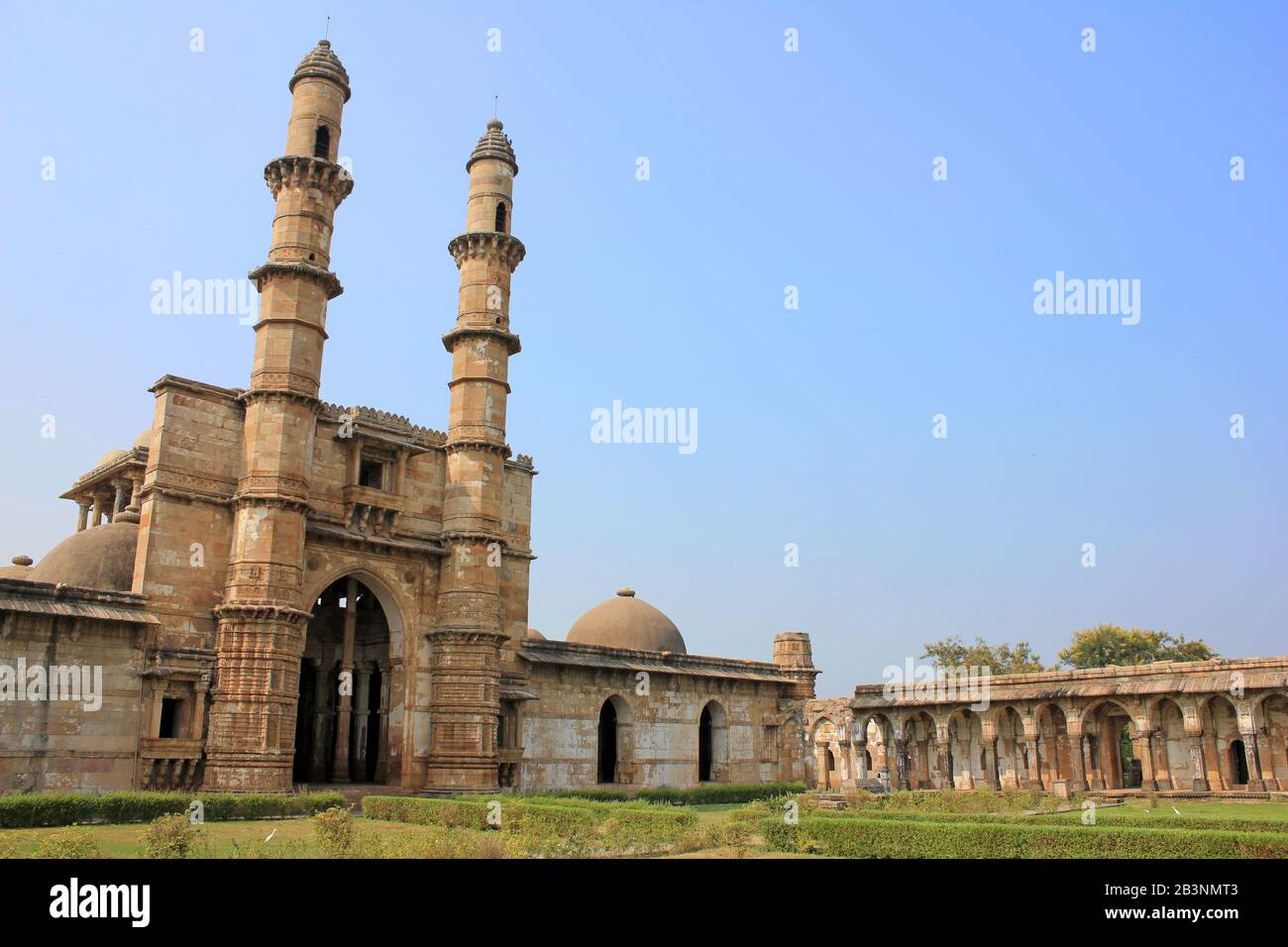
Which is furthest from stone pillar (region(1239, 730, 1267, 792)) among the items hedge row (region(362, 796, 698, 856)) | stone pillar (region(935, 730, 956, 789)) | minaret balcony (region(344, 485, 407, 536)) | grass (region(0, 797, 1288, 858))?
minaret balcony (region(344, 485, 407, 536))

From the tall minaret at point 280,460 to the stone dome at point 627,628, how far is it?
16.5 m

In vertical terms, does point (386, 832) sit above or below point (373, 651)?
below

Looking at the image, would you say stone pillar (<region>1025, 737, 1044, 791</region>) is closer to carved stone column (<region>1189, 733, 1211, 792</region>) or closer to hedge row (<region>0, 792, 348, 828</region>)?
carved stone column (<region>1189, 733, 1211, 792</region>)

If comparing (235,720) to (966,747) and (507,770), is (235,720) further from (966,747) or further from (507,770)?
(966,747)

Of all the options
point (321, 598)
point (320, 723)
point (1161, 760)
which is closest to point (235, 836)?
point (320, 723)

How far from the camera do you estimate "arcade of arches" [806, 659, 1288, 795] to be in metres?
29.0

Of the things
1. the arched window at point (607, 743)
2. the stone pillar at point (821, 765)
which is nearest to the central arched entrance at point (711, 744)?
the arched window at point (607, 743)

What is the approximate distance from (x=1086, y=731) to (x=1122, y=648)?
25.2m

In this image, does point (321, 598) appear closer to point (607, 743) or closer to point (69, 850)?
point (607, 743)

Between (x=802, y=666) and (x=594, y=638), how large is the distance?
813 centimetres

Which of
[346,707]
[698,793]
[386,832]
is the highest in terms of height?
[346,707]

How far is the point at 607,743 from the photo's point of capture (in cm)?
3650

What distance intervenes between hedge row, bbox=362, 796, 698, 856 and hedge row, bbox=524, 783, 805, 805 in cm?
672
